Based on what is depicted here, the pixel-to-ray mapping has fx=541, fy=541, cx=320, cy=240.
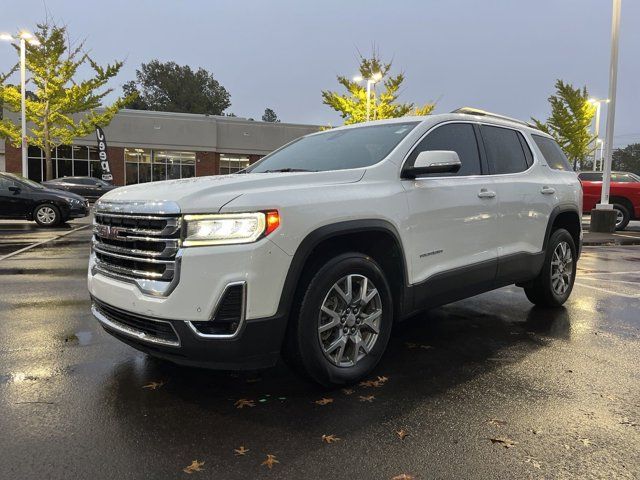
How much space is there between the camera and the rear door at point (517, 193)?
4898 mm

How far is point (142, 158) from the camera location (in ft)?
133

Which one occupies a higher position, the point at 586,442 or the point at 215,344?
the point at 215,344

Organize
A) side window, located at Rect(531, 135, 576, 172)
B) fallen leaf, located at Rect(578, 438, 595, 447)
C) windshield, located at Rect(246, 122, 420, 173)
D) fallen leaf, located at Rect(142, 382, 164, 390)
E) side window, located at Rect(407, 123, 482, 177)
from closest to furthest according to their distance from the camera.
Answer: fallen leaf, located at Rect(578, 438, 595, 447) → fallen leaf, located at Rect(142, 382, 164, 390) → windshield, located at Rect(246, 122, 420, 173) → side window, located at Rect(407, 123, 482, 177) → side window, located at Rect(531, 135, 576, 172)

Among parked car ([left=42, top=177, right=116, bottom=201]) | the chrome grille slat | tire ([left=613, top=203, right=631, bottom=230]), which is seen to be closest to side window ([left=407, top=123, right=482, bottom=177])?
the chrome grille slat

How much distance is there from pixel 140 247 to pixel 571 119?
32823 mm

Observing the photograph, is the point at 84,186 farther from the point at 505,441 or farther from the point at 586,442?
the point at 586,442

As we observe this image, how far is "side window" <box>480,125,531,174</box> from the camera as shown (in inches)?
197

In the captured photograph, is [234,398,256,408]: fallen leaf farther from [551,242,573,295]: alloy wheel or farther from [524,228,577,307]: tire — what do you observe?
[551,242,573,295]: alloy wheel

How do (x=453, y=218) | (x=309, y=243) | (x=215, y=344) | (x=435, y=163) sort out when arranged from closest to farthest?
1. (x=215, y=344)
2. (x=309, y=243)
3. (x=435, y=163)
4. (x=453, y=218)

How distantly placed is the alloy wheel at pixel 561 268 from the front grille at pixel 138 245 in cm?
423

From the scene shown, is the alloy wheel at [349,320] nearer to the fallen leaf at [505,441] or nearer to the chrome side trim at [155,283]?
the chrome side trim at [155,283]

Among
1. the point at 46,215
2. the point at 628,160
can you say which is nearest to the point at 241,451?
the point at 46,215

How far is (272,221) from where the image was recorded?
10.3ft

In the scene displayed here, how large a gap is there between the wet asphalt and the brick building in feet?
121
